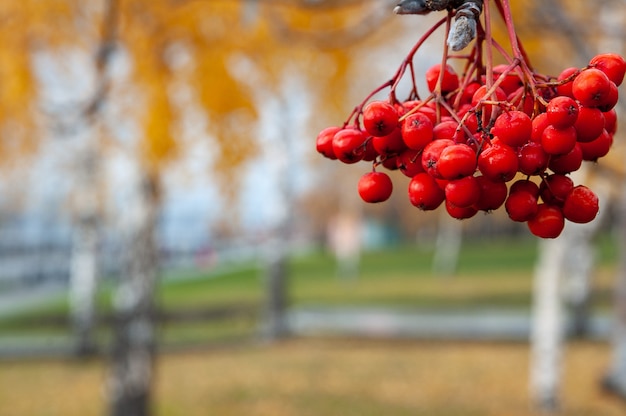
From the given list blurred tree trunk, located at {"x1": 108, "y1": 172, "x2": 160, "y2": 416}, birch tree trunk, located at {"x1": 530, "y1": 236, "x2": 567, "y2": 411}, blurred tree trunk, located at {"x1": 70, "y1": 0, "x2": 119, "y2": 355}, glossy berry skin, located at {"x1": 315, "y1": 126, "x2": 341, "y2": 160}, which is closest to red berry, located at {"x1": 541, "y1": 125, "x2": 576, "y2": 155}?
glossy berry skin, located at {"x1": 315, "y1": 126, "x2": 341, "y2": 160}

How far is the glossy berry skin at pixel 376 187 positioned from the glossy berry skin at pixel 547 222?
21cm

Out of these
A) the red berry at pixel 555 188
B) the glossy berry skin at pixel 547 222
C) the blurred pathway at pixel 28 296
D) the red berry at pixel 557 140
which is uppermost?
the red berry at pixel 557 140

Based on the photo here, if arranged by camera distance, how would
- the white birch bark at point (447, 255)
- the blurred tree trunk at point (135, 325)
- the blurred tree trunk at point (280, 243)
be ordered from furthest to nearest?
1. the white birch bark at point (447, 255)
2. the blurred tree trunk at point (280, 243)
3. the blurred tree trunk at point (135, 325)

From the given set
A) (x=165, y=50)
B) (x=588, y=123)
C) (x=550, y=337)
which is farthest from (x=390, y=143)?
(x=550, y=337)

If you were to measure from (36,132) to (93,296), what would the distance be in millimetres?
7413

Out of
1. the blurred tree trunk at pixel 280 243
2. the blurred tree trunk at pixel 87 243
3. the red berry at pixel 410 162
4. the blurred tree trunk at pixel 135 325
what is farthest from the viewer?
the blurred tree trunk at pixel 280 243

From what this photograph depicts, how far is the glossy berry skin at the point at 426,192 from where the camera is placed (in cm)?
90

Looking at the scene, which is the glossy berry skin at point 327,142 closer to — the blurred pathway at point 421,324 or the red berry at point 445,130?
the red berry at point 445,130

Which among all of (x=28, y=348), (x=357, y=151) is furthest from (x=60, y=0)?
(x=28, y=348)

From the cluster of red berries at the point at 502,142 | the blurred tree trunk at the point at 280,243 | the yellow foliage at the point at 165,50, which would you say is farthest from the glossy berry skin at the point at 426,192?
the blurred tree trunk at the point at 280,243

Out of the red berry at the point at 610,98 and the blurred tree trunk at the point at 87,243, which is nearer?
the red berry at the point at 610,98

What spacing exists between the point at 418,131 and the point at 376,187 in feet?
0.41

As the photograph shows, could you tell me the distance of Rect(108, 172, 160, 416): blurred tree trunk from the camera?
22.7 feet

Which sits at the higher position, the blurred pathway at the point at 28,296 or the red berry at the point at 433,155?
the red berry at the point at 433,155
